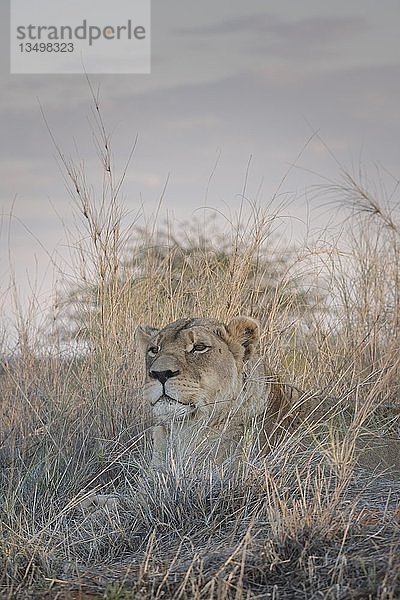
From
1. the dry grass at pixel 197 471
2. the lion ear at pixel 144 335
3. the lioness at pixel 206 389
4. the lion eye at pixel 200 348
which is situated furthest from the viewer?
the lion ear at pixel 144 335

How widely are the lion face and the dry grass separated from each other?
1.23 feet

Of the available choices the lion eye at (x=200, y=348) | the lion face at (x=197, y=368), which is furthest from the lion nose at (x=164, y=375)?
the lion eye at (x=200, y=348)

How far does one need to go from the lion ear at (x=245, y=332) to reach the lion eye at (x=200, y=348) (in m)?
0.20

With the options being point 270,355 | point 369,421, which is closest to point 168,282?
point 270,355

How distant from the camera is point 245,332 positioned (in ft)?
17.9

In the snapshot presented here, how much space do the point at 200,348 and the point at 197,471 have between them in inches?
32.9

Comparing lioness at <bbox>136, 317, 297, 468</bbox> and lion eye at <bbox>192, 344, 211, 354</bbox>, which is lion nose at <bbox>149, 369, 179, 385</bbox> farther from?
lion eye at <bbox>192, 344, 211, 354</bbox>

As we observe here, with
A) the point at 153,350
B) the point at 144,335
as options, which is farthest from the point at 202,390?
the point at 144,335

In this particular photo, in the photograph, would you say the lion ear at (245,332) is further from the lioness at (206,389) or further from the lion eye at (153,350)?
the lion eye at (153,350)

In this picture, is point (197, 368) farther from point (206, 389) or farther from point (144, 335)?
point (144, 335)

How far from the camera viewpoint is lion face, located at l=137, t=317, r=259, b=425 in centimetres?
521

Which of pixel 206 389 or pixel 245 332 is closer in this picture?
pixel 206 389

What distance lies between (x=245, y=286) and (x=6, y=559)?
416 cm

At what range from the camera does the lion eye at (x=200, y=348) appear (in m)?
5.30
